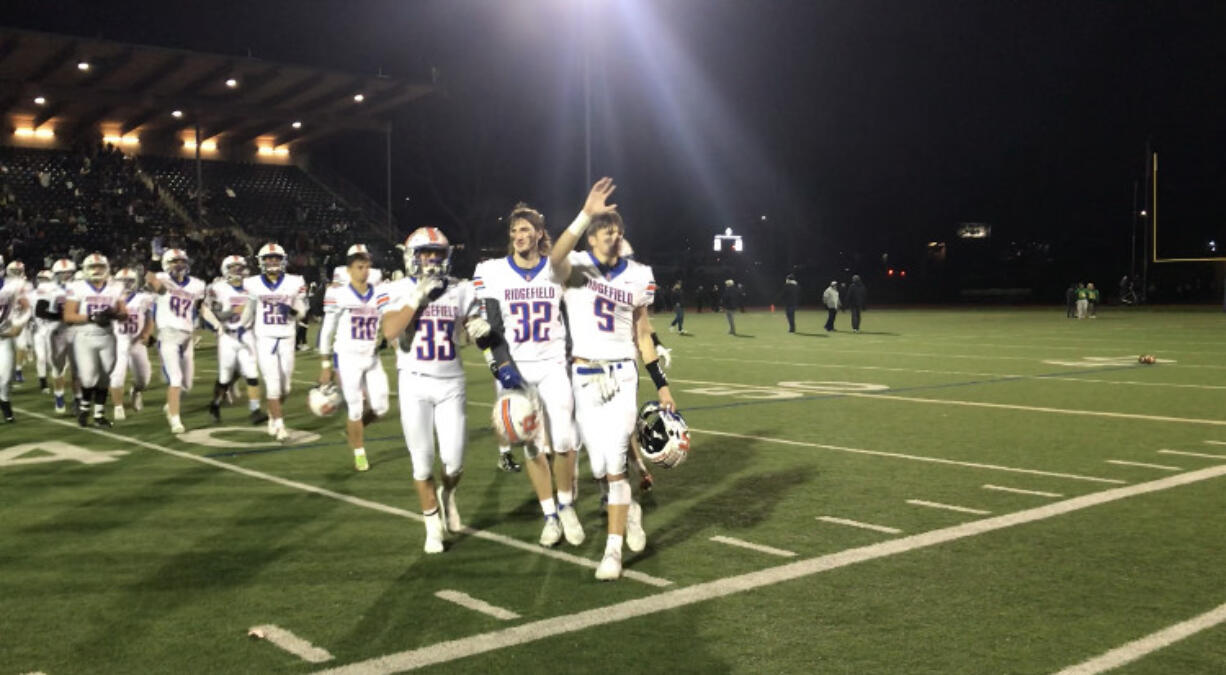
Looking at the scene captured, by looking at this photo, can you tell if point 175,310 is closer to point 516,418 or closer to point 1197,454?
point 516,418

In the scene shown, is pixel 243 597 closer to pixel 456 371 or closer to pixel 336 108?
pixel 456 371

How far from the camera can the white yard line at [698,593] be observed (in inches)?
A: 171

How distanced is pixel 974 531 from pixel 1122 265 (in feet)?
194

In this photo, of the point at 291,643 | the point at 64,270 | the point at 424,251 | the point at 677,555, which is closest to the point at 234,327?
the point at 64,270

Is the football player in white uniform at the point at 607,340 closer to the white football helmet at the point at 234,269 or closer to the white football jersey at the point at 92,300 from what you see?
the white football helmet at the point at 234,269

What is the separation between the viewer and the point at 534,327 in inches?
239

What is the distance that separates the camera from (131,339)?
12.3 meters

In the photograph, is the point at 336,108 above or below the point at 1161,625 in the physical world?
above

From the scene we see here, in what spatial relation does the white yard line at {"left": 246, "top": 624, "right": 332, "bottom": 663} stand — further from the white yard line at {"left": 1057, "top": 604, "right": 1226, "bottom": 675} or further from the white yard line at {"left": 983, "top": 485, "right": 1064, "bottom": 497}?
the white yard line at {"left": 983, "top": 485, "right": 1064, "bottom": 497}

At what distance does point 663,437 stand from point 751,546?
34.1 inches

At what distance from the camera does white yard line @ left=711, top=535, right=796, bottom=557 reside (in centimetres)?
592

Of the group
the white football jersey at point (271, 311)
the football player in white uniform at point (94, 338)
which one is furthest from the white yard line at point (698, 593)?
the football player in white uniform at point (94, 338)

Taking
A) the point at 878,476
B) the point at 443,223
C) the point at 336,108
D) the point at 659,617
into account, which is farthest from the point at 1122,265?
the point at 659,617

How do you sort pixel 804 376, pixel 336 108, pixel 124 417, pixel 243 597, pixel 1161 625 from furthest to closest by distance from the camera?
1. pixel 336 108
2. pixel 804 376
3. pixel 124 417
4. pixel 243 597
5. pixel 1161 625
